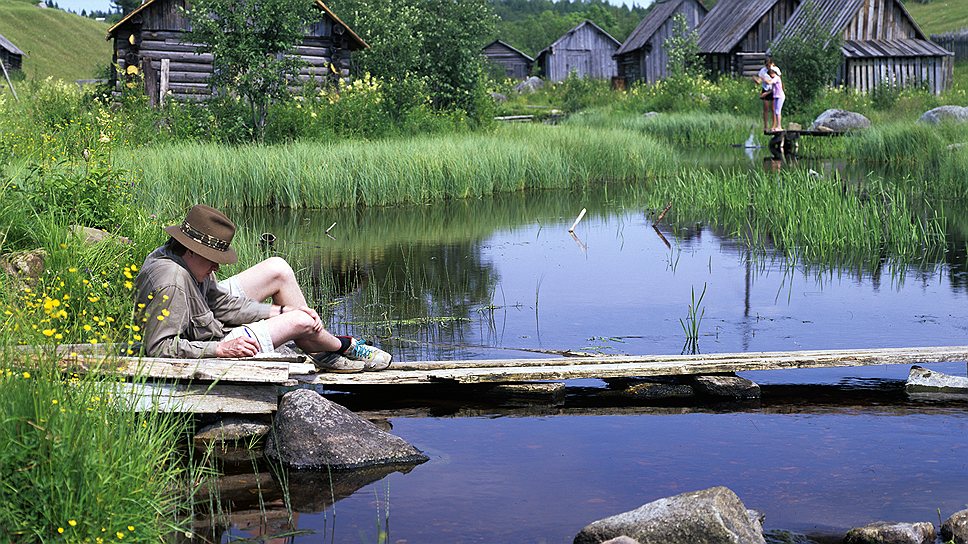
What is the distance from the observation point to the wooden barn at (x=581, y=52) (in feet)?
226

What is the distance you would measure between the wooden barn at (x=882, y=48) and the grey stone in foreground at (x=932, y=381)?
3046cm

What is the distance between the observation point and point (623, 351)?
9.06 metres

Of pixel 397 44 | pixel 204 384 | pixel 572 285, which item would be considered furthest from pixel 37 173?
pixel 397 44

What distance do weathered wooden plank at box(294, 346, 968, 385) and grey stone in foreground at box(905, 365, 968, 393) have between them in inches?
4.2

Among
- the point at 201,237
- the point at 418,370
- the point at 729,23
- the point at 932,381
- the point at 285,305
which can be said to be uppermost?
the point at 729,23

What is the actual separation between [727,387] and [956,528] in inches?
106

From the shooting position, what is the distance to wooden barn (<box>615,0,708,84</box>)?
53125 millimetres

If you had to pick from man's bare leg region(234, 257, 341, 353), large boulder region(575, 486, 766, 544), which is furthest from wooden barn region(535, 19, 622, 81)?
large boulder region(575, 486, 766, 544)

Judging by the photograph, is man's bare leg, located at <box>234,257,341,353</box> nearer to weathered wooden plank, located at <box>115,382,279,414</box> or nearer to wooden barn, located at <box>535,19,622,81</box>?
weathered wooden plank, located at <box>115,382,279,414</box>

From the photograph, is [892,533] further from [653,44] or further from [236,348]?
[653,44]

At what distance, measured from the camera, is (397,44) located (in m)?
25.8

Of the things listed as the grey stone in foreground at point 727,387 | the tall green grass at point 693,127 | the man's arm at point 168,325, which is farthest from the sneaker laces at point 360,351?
the tall green grass at point 693,127

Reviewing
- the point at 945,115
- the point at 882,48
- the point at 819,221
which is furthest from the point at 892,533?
the point at 882,48

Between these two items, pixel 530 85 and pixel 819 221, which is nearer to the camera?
pixel 819 221
